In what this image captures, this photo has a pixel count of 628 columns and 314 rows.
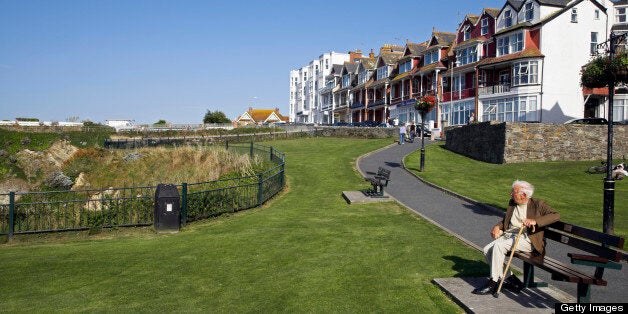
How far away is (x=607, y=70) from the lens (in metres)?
10.8

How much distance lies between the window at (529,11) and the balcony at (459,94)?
7366 millimetres

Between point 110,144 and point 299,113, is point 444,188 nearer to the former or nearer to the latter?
point 110,144

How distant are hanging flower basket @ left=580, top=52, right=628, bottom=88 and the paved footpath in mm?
4036

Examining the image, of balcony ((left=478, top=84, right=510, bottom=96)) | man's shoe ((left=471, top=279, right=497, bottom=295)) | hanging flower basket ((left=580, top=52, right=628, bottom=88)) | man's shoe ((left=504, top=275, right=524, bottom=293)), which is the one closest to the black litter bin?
man's shoe ((left=471, top=279, right=497, bottom=295))

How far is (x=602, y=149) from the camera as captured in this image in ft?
85.9

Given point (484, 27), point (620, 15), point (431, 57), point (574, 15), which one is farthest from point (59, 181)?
point (620, 15)

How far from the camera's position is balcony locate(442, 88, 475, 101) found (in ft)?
141

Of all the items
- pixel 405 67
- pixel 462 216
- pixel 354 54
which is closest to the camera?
pixel 462 216

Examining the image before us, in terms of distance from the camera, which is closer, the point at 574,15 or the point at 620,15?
the point at 574,15

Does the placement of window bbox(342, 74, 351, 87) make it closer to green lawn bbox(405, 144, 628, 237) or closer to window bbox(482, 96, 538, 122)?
window bbox(482, 96, 538, 122)

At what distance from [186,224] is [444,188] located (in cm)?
991

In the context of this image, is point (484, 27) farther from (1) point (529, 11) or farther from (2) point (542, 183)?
(2) point (542, 183)

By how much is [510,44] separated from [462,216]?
30.4m

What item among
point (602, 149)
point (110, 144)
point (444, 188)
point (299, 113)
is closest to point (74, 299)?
point (444, 188)
